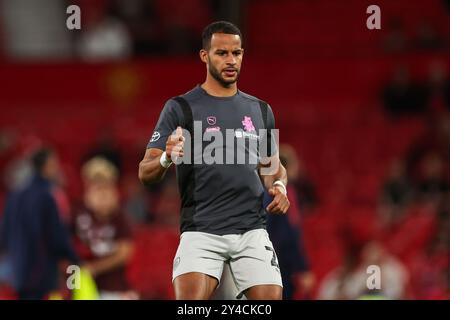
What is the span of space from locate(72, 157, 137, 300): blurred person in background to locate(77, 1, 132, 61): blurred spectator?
8752mm

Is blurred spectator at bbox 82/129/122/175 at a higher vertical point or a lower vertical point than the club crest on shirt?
lower

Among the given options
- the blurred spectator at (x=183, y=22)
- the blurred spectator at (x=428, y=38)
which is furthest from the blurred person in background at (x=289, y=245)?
the blurred spectator at (x=183, y=22)

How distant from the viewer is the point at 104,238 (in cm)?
1041

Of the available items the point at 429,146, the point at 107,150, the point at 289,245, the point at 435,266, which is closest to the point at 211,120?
the point at 289,245

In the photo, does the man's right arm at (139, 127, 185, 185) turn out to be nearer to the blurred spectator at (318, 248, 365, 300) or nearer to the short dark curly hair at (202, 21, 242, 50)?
the short dark curly hair at (202, 21, 242, 50)

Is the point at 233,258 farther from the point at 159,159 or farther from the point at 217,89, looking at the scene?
the point at 217,89

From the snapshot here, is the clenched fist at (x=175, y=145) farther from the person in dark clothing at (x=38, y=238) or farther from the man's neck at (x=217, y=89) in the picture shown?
the person in dark clothing at (x=38, y=238)

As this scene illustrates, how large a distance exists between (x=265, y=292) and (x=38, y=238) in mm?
4102

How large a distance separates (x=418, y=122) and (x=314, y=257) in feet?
12.5

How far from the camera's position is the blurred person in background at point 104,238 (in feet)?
34.0

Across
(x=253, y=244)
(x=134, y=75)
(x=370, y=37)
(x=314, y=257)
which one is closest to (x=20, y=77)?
(x=134, y=75)

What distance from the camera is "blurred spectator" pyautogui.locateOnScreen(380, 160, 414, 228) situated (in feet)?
48.5

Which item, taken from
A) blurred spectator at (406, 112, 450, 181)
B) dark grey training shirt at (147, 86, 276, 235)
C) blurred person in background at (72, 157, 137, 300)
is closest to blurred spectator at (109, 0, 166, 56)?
A: blurred spectator at (406, 112, 450, 181)

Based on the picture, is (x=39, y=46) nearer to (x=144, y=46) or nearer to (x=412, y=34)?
(x=144, y=46)
